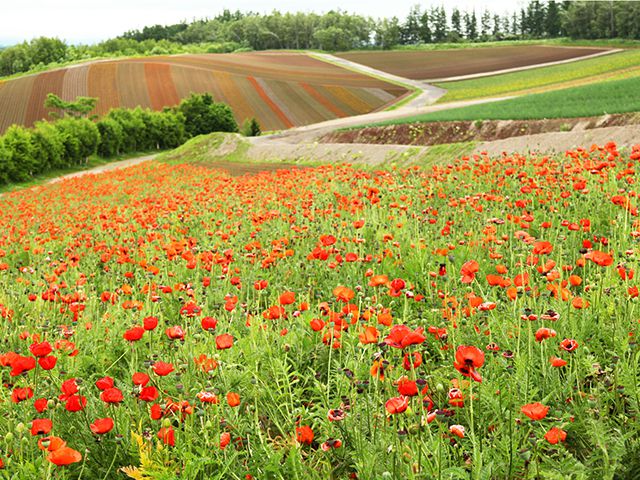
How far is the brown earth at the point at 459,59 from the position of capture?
7019cm

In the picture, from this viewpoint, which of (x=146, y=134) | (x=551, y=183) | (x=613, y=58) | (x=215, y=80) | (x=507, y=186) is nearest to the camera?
(x=551, y=183)

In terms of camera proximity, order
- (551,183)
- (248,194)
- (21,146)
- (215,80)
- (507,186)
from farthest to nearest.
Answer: (215,80) < (21,146) < (248,194) < (507,186) < (551,183)

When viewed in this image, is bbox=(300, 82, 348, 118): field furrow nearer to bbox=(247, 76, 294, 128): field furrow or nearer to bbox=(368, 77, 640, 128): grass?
bbox=(247, 76, 294, 128): field furrow

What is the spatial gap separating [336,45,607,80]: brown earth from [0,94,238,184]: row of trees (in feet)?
105

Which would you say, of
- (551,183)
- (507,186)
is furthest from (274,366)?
(507,186)

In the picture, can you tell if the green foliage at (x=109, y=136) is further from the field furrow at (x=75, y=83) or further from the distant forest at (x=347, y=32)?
the distant forest at (x=347, y=32)

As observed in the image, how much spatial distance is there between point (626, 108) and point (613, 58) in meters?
44.1

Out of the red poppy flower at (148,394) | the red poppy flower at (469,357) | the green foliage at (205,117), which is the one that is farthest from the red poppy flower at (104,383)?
the green foliage at (205,117)

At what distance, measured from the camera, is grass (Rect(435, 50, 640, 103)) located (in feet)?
159

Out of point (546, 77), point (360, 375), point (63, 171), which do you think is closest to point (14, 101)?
point (63, 171)

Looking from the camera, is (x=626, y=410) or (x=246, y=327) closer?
(x=626, y=410)

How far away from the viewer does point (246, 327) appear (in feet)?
13.1

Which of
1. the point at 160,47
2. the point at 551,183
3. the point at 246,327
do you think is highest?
the point at 160,47

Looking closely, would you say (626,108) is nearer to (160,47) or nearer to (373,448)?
(373,448)
